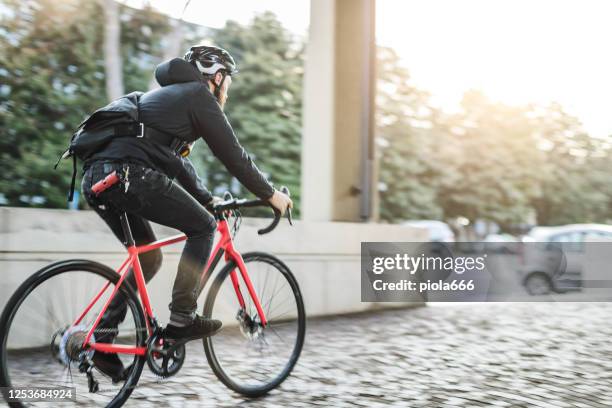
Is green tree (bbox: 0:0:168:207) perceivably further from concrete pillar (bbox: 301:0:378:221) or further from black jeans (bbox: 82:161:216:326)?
black jeans (bbox: 82:161:216:326)

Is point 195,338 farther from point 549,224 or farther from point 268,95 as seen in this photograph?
point 549,224

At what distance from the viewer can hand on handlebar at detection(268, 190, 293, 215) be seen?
389 cm

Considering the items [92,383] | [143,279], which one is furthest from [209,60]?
[92,383]

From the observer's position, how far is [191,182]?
389 centimetres

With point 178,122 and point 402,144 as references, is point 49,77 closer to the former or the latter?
point 178,122

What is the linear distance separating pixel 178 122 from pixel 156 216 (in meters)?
0.47

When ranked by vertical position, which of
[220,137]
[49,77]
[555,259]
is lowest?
[555,259]

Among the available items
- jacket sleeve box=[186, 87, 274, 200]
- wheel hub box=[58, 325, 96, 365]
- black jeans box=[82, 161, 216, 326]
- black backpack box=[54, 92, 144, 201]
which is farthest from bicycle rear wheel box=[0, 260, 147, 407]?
jacket sleeve box=[186, 87, 274, 200]

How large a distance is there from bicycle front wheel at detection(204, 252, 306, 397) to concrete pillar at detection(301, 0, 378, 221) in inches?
158

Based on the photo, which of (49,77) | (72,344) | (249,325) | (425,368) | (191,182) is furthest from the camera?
(49,77)

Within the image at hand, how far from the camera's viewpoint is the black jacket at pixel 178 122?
351 cm

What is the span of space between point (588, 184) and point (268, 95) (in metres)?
35.4

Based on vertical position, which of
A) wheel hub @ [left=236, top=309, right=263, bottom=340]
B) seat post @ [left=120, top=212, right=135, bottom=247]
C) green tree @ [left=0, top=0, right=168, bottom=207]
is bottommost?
wheel hub @ [left=236, top=309, right=263, bottom=340]

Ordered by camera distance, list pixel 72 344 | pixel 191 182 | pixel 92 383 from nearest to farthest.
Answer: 1. pixel 72 344
2. pixel 92 383
3. pixel 191 182
